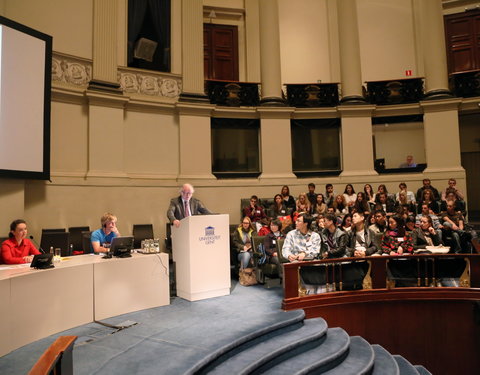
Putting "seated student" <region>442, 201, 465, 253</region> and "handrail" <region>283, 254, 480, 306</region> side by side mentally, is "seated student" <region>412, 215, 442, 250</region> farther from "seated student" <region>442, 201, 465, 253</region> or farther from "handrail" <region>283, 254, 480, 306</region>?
"handrail" <region>283, 254, 480, 306</region>

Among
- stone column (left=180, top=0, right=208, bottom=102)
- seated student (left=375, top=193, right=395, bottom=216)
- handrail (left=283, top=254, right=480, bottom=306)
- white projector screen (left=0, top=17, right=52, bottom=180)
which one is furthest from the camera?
stone column (left=180, top=0, right=208, bottom=102)

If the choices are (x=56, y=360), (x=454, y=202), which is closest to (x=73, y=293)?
(x=56, y=360)

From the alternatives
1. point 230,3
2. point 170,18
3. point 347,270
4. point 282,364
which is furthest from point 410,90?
point 282,364

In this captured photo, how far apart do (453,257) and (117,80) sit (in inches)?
303

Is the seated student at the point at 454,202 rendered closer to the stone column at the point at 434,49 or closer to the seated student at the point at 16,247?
the stone column at the point at 434,49

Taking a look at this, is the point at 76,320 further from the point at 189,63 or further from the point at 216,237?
the point at 189,63

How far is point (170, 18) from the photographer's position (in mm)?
9977

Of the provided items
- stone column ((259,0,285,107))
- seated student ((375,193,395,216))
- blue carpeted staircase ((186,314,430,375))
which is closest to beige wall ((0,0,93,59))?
stone column ((259,0,285,107))

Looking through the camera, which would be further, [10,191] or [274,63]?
[274,63]

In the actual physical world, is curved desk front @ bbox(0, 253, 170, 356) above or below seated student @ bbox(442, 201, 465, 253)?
below

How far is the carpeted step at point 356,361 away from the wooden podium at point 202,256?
189 centimetres

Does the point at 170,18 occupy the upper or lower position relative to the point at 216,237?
upper

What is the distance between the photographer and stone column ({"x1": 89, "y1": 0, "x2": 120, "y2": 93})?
8586 mm

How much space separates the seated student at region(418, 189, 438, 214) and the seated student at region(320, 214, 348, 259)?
3.91 m
